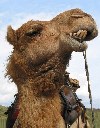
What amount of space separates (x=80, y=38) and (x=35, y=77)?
1074 millimetres

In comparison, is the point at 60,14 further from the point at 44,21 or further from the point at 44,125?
the point at 44,125

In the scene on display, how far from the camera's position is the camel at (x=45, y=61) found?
6449 mm

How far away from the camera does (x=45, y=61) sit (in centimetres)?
694

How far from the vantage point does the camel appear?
645 centimetres

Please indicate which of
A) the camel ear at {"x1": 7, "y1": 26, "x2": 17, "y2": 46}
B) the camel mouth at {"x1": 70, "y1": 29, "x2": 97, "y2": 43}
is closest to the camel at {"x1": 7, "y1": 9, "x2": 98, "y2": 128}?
the camel mouth at {"x1": 70, "y1": 29, "x2": 97, "y2": 43}

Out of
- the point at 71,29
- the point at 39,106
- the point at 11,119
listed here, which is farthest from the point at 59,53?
the point at 11,119

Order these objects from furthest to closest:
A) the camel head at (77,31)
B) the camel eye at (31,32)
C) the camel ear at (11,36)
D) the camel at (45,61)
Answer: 1. the camel ear at (11,36)
2. the camel eye at (31,32)
3. the camel at (45,61)
4. the camel head at (77,31)

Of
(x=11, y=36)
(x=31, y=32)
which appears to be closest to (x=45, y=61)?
(x=31, y=32)

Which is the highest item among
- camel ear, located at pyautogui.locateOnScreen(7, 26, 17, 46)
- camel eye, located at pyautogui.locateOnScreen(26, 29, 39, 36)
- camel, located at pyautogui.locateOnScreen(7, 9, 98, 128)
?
camel ear, located at pyautogui.locateOnScreen(7, 26, 17, 46)

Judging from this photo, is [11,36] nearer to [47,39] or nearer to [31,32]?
[31,32]

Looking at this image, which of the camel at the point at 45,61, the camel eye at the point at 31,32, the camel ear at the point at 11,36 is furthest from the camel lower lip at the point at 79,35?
the camel ear at the point at 11,36

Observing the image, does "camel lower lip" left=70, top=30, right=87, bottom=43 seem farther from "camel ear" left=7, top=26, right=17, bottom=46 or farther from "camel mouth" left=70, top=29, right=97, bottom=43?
"camel ear" left=7, top=26, right=17, bottom=46

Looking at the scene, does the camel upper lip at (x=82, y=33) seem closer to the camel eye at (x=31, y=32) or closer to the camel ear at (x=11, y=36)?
the camel eye at (x=31, y=32)

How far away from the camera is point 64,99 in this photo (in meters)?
7.35
